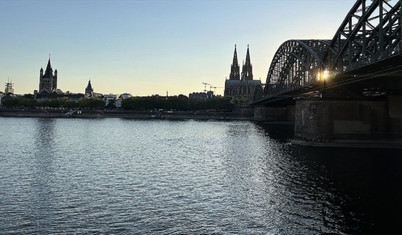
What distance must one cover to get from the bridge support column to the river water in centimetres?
991

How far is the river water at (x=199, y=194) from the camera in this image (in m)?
18.8

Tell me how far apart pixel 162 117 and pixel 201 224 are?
6292 inches

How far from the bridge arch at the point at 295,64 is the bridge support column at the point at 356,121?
27.8ft

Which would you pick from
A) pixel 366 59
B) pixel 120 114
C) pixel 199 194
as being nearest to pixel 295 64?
pixel 366 59

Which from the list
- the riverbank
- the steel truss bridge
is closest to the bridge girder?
the steel truss bridge

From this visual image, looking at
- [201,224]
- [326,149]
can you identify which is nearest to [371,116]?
[326,149]

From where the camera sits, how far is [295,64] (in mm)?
97312

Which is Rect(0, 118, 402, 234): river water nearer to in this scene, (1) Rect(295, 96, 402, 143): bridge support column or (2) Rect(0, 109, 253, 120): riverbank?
(1) Rect(295, 96, 402, 143): bridge support column

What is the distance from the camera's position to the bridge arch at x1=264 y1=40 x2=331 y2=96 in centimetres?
7338

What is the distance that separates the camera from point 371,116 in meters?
54.3

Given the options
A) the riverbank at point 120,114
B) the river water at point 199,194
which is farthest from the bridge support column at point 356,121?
the riverbank at point 120,114

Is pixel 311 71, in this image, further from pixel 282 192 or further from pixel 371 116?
pixel 282 192

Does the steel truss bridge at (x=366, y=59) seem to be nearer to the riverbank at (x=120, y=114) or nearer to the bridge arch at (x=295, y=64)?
the bridge arch at (x=295, y=64)

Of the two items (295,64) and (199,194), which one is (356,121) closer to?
(199,194)
